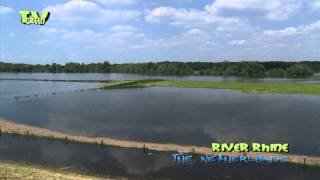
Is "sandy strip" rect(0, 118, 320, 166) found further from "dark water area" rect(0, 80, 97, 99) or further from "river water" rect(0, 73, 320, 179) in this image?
"dark water area" rect(0, 80, 97, 99)

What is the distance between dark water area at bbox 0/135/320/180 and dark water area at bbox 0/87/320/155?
20.8 feet

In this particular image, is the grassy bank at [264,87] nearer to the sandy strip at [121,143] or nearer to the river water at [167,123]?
the river water at [167,123]

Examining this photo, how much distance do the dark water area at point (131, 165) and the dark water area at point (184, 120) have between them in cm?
635

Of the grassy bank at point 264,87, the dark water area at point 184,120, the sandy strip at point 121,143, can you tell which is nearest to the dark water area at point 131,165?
the sandy strip at point 121,143

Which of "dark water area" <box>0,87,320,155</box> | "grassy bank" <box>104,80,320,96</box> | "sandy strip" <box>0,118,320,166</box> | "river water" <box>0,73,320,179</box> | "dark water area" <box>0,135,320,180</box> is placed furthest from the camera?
"grassy bank" <box>104,80,320,96</box>

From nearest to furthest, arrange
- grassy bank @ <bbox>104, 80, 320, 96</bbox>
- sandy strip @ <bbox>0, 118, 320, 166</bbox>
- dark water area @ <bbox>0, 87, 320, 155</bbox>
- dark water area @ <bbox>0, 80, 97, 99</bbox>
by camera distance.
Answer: sandy strip @ <bbox>0, 118, 320, 166</bbox> → dark water area @ <bbox>0, 87, 320, 155</bbox> → grassy bank @ <bbox>104, 80, 320, 96</bbox> → dark water area @ <bbox>0, 80, 97, 99</bbox>

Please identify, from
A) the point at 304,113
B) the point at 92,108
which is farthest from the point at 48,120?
the point at 304,113

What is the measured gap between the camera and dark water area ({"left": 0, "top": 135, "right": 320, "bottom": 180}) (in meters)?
30.7

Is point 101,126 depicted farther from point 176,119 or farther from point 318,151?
point 318,151

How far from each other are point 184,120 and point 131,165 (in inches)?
958

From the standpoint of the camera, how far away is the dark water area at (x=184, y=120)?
147 ft

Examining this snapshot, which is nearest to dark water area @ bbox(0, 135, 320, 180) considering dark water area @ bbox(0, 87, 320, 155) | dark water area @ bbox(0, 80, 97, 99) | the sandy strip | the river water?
the river water

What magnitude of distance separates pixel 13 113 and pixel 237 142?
41.2 meters

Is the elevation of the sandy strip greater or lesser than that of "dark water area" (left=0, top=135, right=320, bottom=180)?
greater
